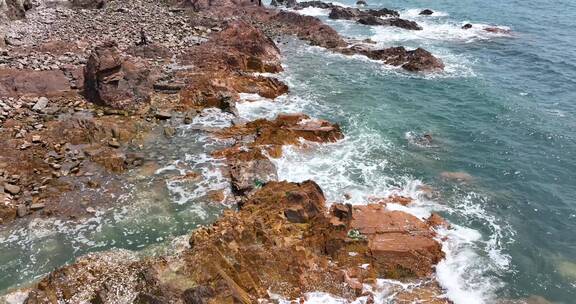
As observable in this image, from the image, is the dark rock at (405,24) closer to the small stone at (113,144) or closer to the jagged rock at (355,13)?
the jagged rock at (355,13)

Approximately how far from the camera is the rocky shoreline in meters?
16.0

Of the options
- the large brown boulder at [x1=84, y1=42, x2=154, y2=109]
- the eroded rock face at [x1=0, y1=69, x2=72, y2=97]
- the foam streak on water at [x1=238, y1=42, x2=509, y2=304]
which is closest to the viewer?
the foam streak on water at [x1=238, y1=42, x2=509, y2=304]

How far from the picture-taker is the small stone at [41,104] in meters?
26.1

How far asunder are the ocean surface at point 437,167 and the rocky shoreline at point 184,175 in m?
1.04

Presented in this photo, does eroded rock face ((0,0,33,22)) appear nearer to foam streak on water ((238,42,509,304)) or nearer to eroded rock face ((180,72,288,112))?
eroded rock face ((180,72,288,112))

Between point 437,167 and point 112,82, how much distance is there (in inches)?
824

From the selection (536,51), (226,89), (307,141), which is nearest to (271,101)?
(226,89)

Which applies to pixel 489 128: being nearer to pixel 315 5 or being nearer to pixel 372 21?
pixel 372 21

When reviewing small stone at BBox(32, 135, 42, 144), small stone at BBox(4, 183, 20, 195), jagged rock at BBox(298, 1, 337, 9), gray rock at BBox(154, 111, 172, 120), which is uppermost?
jagged rock at BBox(298, 1, 337, 9)

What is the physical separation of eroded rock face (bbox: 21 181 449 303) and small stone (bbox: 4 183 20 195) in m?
6.30

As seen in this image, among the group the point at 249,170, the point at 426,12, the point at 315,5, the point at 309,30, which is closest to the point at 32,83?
the point at 249,170

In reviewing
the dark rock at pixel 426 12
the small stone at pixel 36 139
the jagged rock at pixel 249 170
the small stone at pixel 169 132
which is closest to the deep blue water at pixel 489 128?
the jagged rock at pixel 249 170

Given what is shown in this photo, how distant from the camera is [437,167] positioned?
25.2m

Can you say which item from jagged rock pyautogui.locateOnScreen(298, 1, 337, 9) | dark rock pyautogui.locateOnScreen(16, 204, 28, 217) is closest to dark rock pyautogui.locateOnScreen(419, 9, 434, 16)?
jagged rock pyautogui.locateOnScreen(298, 1, 337, 9)
